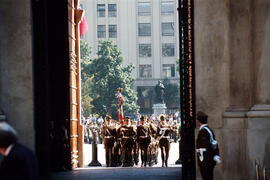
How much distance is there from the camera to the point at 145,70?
78938 millimetres

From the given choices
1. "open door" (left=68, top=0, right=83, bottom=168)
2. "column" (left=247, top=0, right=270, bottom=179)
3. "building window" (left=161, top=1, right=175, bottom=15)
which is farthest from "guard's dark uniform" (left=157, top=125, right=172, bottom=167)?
"building window" (left=161, top=1, right=175, bottom=15)

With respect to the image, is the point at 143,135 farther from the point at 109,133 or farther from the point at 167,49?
the point at 167,49

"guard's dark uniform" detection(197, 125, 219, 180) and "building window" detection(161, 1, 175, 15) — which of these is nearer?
"guard's dark uniform" detection(197, 125, 219, 180)

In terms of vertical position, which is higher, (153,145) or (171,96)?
(171,96)

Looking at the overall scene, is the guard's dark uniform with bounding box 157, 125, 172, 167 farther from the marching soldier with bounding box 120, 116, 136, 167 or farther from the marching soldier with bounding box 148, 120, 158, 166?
the marching soldier with bounding box 120, 116, 136, 167

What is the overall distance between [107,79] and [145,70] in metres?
15.5

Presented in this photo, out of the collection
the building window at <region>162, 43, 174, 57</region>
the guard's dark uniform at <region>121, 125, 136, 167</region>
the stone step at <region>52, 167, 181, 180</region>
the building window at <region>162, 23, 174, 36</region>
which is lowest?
Answer: the stone step at <region>52, 167, 181, 180</region>

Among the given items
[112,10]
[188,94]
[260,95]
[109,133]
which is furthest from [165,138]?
[112,10]

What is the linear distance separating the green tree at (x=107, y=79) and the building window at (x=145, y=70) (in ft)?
41.5

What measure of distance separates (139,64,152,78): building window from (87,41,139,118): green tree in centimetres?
1264

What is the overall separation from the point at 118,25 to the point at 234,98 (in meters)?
68.7

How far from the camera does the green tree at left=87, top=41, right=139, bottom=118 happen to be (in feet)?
211

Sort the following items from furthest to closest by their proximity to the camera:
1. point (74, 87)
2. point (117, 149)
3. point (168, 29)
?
point (168, 29) → point (117, 149) → point (74, 87)

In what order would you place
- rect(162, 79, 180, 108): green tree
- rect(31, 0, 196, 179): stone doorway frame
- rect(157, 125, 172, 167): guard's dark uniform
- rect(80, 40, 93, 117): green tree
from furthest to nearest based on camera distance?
rect(162, 79, 180, 108): green tree, rect(80, 40, 93, 117): green tree, rect(157, 125, 172, 167): guard's dark uniform, rect(31, 0, 196, 179): stone doorway frame
